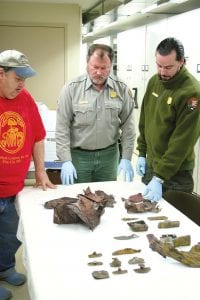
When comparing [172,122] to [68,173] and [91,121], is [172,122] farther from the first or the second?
[68,173]

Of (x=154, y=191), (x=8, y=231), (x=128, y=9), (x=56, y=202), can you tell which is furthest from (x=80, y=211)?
(x=128, y=9)

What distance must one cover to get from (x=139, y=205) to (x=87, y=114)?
812 millimetres

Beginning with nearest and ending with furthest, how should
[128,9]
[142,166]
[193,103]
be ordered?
[193,103] → [142,166] → [128,9]

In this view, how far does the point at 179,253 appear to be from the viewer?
1.38m

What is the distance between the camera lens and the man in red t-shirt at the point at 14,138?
6.34ft

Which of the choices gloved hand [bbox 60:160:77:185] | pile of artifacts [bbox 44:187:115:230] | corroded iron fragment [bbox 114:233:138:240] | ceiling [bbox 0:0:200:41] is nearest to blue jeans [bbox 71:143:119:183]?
gloved hand [bbox 60:160:77:185]

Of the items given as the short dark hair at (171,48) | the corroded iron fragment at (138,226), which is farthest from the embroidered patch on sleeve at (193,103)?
the corroded iron fragment at (138,226)

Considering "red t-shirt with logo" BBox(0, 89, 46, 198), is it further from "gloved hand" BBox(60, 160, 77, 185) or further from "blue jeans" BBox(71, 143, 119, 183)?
"blue jeans" BBox(71, 143, 119, 183)

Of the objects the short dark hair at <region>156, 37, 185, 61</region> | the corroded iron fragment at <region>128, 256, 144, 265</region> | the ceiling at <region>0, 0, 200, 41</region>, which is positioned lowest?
the corroded iron fragment at <region>128, 256, 144, 265</region>

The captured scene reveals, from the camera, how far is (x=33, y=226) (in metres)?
1.69

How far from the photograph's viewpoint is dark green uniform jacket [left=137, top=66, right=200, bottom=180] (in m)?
2.14

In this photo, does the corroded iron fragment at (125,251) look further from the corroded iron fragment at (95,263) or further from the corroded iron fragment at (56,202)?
the corroded iron fragment at (56,202)

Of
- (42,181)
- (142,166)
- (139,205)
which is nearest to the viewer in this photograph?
(139,205)

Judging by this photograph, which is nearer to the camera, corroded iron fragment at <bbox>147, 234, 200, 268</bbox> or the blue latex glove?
corroded iron fragment at <bbox>147, 234, 200, 268</bbox>
